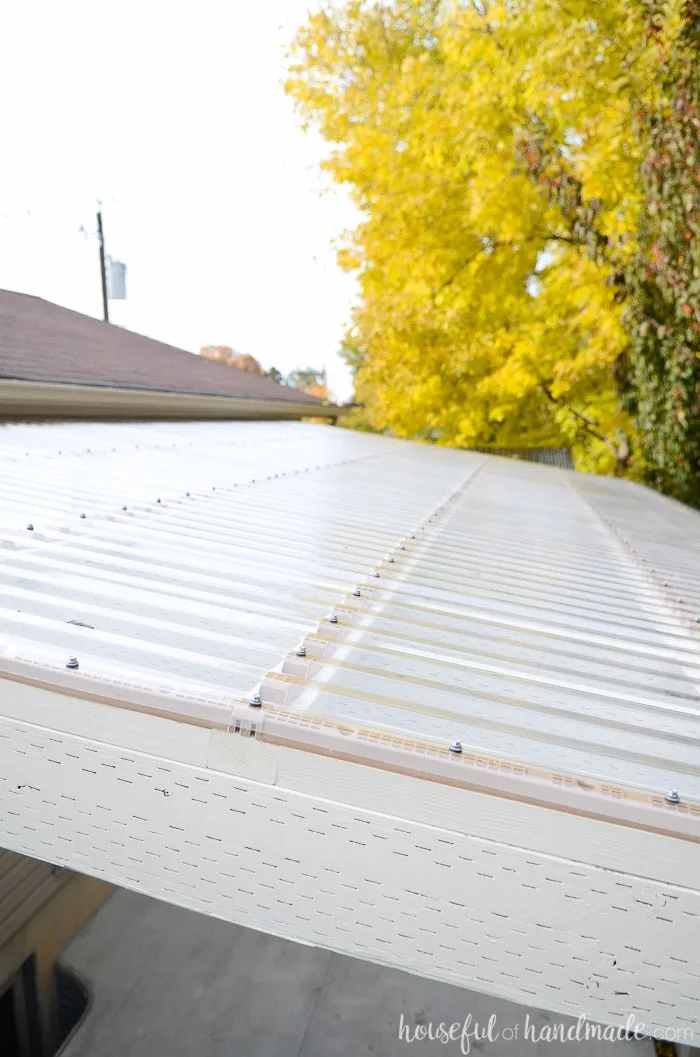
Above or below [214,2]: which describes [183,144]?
above

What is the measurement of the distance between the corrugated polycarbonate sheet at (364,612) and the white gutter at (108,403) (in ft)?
4.72

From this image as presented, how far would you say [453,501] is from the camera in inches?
261

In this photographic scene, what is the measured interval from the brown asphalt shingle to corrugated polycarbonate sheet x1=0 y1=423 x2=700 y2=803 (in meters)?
2.33

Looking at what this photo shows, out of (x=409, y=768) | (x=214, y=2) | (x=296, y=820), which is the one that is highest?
(x=214, y=2)

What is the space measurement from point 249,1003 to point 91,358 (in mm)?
7849

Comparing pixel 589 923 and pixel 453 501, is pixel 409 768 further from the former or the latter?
pixel 453 501

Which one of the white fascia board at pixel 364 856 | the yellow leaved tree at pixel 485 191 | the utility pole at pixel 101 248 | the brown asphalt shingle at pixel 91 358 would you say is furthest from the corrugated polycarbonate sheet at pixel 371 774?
the utility pole at pixel 101 248

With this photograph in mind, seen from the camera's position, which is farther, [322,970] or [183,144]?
[183,144]

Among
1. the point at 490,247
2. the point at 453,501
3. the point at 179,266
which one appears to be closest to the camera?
the point at 453,501

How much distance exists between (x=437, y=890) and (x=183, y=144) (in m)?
52.6

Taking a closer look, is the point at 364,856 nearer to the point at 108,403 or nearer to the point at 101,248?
the point at 108,403

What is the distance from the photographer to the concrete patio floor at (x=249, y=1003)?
4.94 meters

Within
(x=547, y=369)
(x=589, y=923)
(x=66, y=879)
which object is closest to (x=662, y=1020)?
(x=589, y=923)

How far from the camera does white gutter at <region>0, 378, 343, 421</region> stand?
7.25 meters
